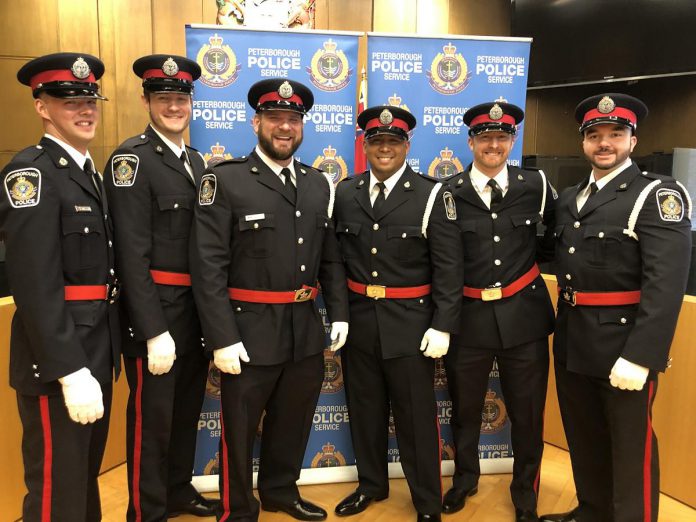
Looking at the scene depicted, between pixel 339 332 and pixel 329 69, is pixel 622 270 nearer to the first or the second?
pixel 339 332

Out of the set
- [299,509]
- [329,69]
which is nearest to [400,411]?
[299,509]

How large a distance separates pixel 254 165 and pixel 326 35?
987mm

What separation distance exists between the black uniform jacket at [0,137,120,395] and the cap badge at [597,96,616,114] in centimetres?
193

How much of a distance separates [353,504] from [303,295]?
1.13m

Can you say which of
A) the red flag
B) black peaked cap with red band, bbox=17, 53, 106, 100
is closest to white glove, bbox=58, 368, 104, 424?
black peaked cap with red band, bbox=17, 53, 106, 100

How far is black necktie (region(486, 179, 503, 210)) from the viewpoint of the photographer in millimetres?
2600

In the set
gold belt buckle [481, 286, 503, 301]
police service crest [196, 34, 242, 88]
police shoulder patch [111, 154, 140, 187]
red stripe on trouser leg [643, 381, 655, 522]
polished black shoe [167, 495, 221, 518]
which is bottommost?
polished black shoe [167, 495, 221, 518]

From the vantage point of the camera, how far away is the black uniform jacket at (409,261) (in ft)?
8.28

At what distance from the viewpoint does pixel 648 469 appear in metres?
2.24

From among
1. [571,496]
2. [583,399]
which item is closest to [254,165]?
[583,399]

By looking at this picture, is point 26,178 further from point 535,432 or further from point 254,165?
point 535,432

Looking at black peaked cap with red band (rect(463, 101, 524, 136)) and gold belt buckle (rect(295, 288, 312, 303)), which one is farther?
black peaked cap with red band (rect(463, 101, 524, 136))

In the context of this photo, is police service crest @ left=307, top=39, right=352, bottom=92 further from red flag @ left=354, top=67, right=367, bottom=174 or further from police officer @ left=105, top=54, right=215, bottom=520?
police officer @ left=105, top=54, right=215, bottom=520

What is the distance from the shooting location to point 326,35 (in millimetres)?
2959
